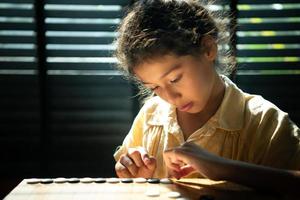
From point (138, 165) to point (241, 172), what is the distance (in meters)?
0.31

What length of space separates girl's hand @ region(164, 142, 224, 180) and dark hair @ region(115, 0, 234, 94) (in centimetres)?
25

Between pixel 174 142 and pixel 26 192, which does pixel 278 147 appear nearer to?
pixel 174 142

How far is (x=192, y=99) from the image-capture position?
1.08 metres

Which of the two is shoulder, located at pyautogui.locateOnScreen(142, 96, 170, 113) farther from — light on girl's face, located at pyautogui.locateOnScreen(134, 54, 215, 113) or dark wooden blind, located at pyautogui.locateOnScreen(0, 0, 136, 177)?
dark wooden blind, located at pyautogui.locateOnScreen(0, 0, 136, 177)

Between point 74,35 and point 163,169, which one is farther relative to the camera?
point 74,35

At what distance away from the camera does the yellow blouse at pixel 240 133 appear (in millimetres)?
1011

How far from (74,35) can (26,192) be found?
4.90 feet

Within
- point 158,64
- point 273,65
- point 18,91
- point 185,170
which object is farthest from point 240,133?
point 18,91

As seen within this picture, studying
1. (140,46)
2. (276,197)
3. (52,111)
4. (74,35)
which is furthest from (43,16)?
(276,197)

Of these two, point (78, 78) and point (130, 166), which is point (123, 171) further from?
point (78, 78)

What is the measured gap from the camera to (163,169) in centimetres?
118

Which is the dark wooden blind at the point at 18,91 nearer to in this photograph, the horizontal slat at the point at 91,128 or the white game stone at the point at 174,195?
the horizontal slat at the point at 91,128

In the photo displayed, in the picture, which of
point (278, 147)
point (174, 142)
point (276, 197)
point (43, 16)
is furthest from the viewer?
point (43, 16)

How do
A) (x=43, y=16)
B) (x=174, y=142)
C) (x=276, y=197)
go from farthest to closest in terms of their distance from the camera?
(x=43, y=16) → (x=174, y=142) → (x=276, y=197)
